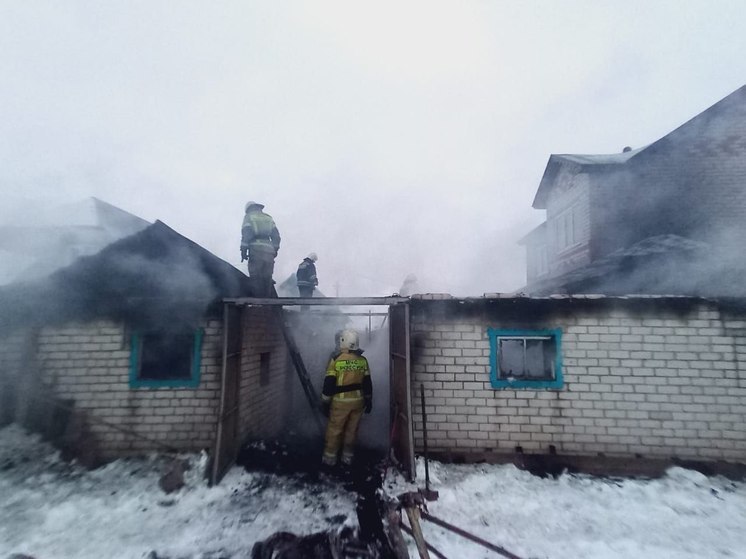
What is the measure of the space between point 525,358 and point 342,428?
3406 mm

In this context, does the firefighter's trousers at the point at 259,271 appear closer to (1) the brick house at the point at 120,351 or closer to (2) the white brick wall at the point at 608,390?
(1) the brick house at the point at 120,351

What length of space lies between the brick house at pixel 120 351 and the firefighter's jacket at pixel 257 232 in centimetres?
135

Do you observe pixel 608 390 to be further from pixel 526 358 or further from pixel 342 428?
pixel 342 428

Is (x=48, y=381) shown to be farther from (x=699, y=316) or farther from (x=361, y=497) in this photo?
(x=699, y=316)

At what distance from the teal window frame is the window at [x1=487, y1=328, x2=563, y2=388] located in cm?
500

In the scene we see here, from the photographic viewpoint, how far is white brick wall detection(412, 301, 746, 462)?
6059 mm

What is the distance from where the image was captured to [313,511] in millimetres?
4992

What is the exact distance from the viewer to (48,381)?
6.18m

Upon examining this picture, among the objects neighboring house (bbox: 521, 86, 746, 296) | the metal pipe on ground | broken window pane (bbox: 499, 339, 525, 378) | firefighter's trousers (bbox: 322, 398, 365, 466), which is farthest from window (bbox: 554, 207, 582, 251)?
the metal pipe on ground

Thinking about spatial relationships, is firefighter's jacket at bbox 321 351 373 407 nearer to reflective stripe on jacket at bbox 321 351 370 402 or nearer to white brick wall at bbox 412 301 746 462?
reflective stripe on jacket at bbox 321 351 370 402

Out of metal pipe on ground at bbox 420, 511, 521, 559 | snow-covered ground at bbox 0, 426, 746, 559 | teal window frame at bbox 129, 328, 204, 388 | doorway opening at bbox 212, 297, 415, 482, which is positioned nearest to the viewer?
metal pipe on ground at bbox 420, 511, 521, 559

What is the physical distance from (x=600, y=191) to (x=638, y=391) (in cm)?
779

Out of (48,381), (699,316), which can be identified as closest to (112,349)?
(48,381)

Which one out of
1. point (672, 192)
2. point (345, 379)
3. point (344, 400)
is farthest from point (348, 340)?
point (672, 192)
